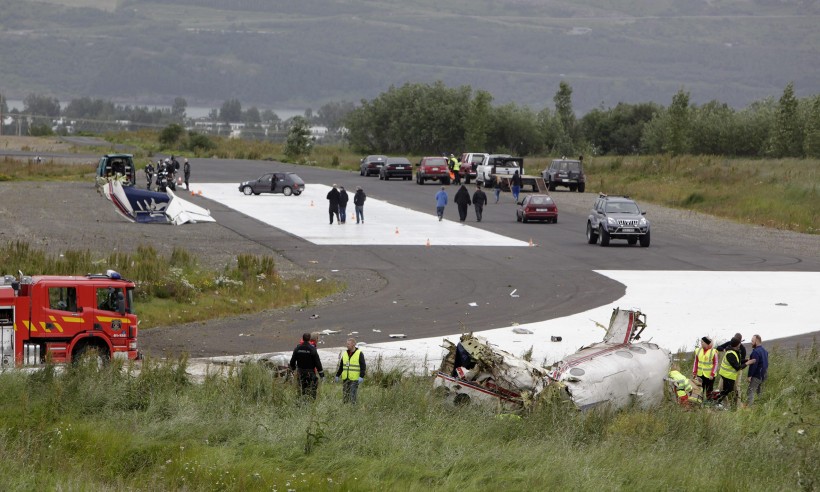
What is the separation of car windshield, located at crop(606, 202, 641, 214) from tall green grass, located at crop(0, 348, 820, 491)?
2352cm

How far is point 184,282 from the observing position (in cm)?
2845

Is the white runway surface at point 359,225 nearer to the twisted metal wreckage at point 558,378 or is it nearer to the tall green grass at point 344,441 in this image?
the twisted metal wreckage at point 558,378

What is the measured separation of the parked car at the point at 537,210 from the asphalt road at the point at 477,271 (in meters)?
0.66

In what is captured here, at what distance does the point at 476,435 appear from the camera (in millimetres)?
15922

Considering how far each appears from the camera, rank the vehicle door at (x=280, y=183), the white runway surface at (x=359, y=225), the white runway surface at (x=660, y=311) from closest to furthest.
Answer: the white runway surface at (x=660, y=311), the white runway surface at (x=359, y=225), the vehicle door at (x=280, y=183)

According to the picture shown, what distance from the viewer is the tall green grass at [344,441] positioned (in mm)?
14820

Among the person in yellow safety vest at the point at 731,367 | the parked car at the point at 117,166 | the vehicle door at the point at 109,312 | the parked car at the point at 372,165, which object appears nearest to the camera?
the person in yellow safety vest at the point at 731,367

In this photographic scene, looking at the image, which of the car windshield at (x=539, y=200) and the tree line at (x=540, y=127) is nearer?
the car windshield at (x=539, y=200)

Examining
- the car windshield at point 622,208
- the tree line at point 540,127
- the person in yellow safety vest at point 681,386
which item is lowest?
the person in yellow safety vest at point 681,386

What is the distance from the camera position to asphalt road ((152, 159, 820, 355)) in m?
26.0

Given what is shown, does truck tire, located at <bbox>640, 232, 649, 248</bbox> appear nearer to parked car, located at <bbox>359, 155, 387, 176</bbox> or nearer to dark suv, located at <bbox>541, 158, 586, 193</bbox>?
dark suv, located at <bbox>541, 158, 586, 193</bbox>

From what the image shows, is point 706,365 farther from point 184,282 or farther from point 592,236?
point 592,236

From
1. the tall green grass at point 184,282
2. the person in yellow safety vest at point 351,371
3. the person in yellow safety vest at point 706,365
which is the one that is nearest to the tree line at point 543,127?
the tall green grass at point 184,282

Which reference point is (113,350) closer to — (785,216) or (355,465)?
(355,465)
